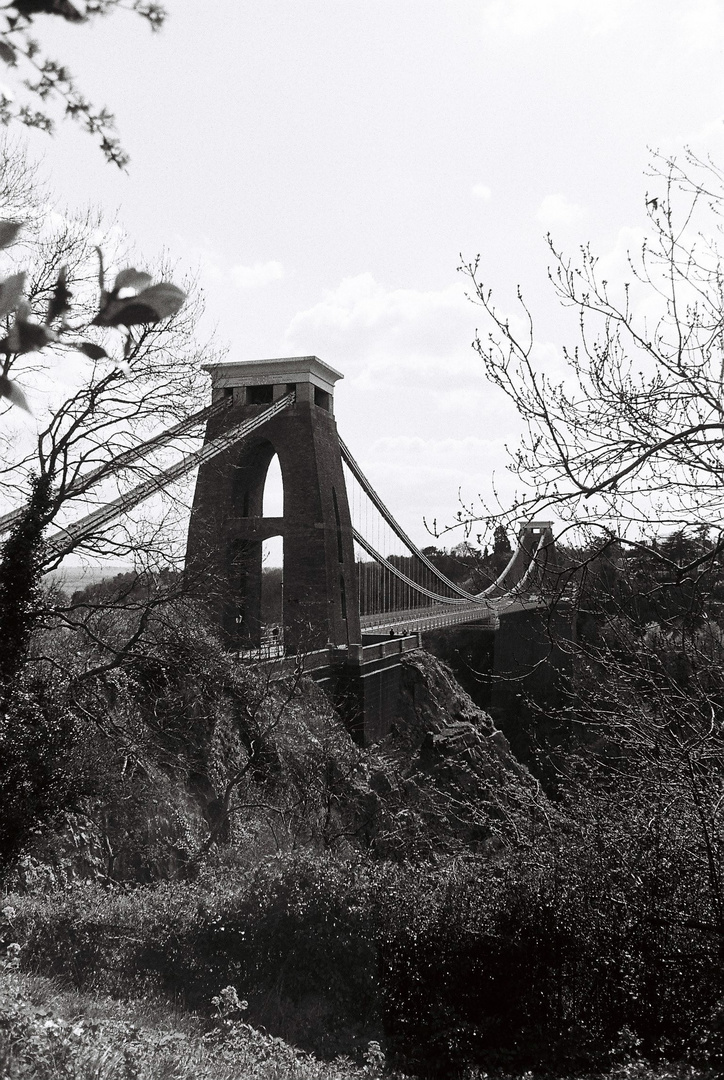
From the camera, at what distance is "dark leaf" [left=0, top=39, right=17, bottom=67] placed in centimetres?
94

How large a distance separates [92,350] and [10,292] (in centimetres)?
9

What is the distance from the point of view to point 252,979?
5.18 meters

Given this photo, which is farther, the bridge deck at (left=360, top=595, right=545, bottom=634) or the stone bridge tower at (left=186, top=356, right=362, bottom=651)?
the bridge deck at (left=360, top=595, right=545, bottom=634)

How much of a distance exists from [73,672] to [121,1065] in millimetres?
4035

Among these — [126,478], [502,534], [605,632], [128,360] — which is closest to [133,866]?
[126,478]

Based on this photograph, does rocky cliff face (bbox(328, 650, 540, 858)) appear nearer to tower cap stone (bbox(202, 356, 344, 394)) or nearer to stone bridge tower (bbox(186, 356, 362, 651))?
stone bridge tower (bbox(186, 356, 362, 651))

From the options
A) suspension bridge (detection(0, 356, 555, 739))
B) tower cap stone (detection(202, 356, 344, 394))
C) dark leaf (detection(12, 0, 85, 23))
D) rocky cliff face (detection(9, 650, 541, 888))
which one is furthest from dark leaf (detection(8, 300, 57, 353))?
tower cap stone (detection(202, 356, 344, 394))

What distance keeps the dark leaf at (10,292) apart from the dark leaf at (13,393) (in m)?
0.06

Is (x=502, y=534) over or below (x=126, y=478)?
below

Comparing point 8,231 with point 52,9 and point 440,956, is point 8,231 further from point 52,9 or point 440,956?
point 440,956

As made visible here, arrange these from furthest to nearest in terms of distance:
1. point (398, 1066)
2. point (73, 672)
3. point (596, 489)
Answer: point (73, 672) < point (398, 1066) < point (596, 489)

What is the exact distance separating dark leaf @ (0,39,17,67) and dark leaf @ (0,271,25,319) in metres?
0.43

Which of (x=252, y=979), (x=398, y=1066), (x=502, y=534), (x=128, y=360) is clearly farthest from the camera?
(x=252, y=979)

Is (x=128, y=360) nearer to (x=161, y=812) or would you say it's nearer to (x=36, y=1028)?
(x=36, y=1028)
